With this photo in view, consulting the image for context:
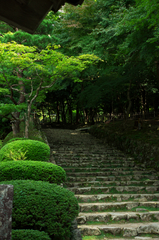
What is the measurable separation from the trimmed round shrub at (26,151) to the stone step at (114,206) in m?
2.31

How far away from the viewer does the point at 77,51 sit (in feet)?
47.2

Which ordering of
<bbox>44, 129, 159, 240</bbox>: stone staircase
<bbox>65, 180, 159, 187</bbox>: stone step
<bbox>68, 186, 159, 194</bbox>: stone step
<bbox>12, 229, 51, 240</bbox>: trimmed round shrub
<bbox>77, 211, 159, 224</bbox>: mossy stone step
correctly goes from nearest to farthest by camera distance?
<bbox>12, 229, 51, 240</bbox>: trimmed round shrub < <bbox>44, 129, 159, 240</bbox>: stone staircase < <bbox>77, 211, 159, 224</bbox>: mossy stone step < <bbox>68, 186, 159, 194</bbox>: stone step < <bbox>65, 180, 159, 187</bbox>: stone step

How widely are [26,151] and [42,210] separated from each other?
3776 millimetres

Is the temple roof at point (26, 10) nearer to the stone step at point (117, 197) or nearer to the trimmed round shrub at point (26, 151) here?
the trimmed round shrub at point (26, 151)

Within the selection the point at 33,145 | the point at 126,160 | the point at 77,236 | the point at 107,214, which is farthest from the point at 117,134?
the point at 77,236

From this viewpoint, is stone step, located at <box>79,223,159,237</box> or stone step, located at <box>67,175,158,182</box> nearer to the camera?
stone step, located at <box>79,223,159,237</box>

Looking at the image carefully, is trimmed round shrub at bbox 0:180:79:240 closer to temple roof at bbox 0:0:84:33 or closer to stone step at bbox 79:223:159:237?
stone step at bbox 79:223:159:237

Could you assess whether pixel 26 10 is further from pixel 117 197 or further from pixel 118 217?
pixel 117 197

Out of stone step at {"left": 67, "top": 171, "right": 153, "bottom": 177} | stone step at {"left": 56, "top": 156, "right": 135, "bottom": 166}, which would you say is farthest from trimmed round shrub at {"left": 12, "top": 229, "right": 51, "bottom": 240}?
stone step at {"left": 56, "top": 156, "right": 135, "bottom": 166}

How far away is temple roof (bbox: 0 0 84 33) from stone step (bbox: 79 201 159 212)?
4.78 meters

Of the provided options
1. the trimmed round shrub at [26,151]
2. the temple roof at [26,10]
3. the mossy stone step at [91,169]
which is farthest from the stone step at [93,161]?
the temple roof at [26,10]

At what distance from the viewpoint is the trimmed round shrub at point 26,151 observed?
6.38 m

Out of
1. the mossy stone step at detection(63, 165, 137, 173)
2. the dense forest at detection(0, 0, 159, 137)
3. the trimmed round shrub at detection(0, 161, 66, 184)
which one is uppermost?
the dense forest at detection(0, 0, 159, 137)

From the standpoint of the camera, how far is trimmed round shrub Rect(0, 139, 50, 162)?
Result: 6377 mm
